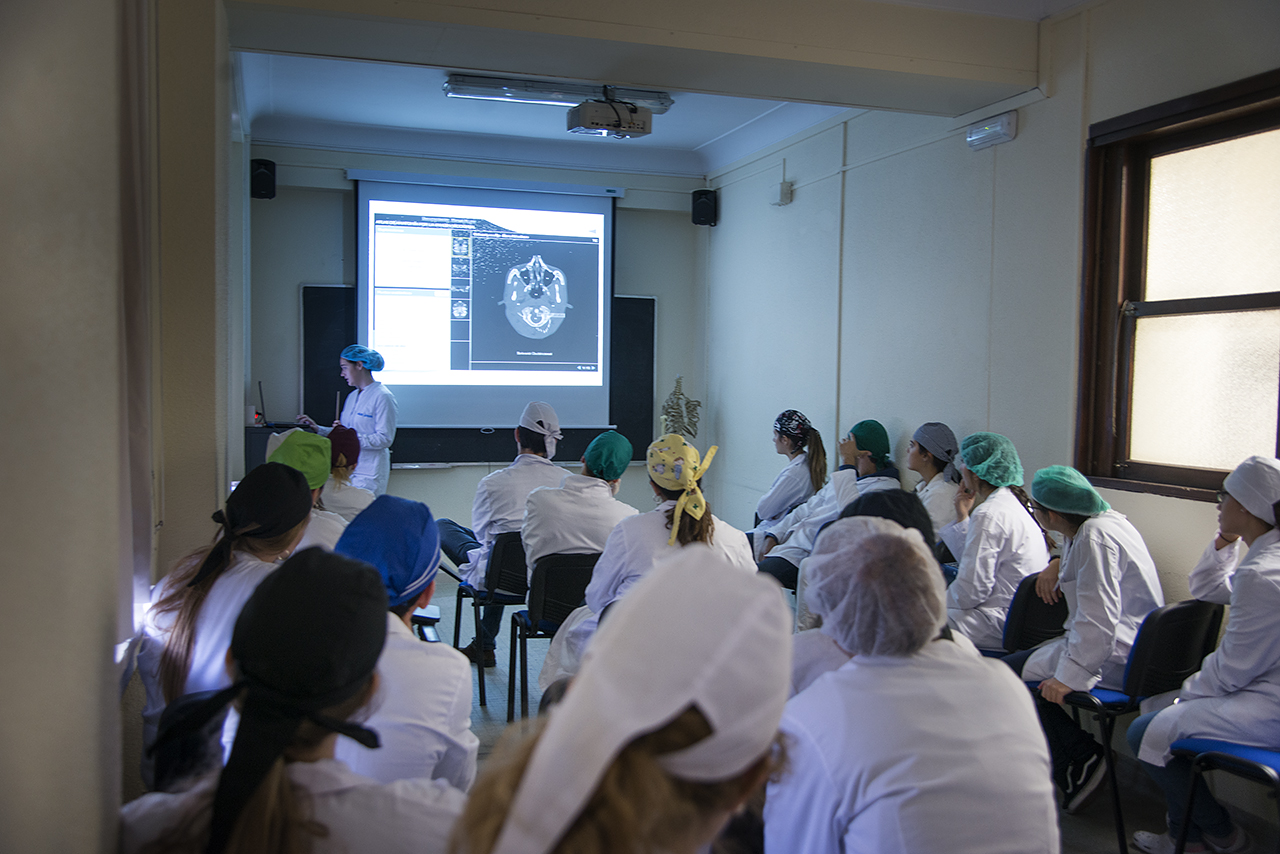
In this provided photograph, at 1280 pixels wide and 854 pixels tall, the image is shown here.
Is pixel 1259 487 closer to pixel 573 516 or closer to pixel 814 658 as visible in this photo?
pixel 814 658

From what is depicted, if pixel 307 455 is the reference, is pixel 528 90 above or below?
above

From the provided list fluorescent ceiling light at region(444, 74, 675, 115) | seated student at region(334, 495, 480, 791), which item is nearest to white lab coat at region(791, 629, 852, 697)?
Answer: seated student at region(334, 495, 480, 791)

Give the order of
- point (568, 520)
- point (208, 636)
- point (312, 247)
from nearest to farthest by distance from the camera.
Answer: point (208, 636)
point (568, 520)
point (312, 247)

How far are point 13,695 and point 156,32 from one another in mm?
2634

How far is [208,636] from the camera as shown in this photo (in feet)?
5.86

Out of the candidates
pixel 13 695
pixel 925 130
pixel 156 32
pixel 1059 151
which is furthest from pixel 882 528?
pixel 925 130

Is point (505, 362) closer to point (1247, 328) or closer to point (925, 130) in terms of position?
point (925, 130)

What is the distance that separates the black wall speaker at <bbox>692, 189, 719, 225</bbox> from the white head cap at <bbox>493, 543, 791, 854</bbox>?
6.69 m

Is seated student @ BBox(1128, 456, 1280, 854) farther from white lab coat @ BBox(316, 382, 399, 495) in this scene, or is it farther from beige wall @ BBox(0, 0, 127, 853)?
white lab coat @ BBox(316, 382, 399, 495)

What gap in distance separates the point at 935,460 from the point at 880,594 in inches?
121

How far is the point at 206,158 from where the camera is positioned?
2910 millimetres

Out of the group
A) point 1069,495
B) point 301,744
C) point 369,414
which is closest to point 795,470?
point 1069,495

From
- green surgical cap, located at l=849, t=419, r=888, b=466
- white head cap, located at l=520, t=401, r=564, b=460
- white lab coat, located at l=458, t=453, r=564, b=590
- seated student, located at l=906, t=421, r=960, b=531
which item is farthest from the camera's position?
green surgical cap, located at l=849, t=419, r=888, b=466

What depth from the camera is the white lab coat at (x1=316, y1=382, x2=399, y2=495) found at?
6.03 m
